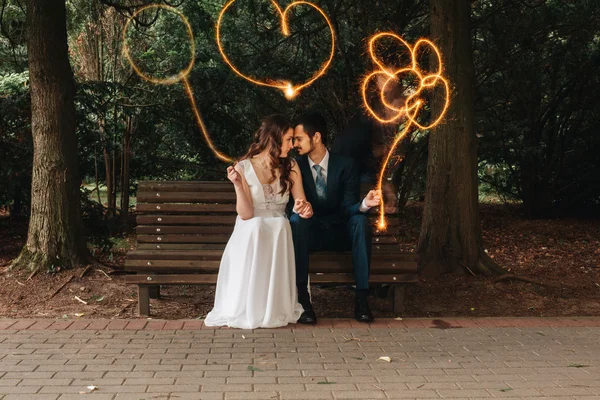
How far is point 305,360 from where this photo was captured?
212 inches

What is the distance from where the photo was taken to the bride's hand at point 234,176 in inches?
256

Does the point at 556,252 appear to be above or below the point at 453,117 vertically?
below

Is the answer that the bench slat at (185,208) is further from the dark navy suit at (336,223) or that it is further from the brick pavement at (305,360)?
the brick pavement at (305,360)

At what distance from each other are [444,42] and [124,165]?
7.98 metres

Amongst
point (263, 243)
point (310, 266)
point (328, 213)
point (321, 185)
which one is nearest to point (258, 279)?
point (263, 243)

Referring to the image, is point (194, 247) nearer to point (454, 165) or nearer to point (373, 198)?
point (373, 198)

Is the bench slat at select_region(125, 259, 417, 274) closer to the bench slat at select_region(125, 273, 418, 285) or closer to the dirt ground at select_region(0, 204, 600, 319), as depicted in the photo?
the bench slat at select_region(125, 273, 418, 285)

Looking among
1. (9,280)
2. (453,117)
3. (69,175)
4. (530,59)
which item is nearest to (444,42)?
(453,117)

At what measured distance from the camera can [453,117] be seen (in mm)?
8023

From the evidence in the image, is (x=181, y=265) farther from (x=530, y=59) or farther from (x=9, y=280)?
(x=530, y=59)

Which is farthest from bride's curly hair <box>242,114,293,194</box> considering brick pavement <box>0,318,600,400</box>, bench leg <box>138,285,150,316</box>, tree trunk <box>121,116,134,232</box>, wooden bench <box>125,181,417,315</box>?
tree trunk <box>121,116,134,232</box>

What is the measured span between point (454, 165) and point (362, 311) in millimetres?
2261

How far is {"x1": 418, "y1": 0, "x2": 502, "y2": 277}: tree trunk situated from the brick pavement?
1452 mm

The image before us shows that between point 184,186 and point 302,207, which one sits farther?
point 184,186
